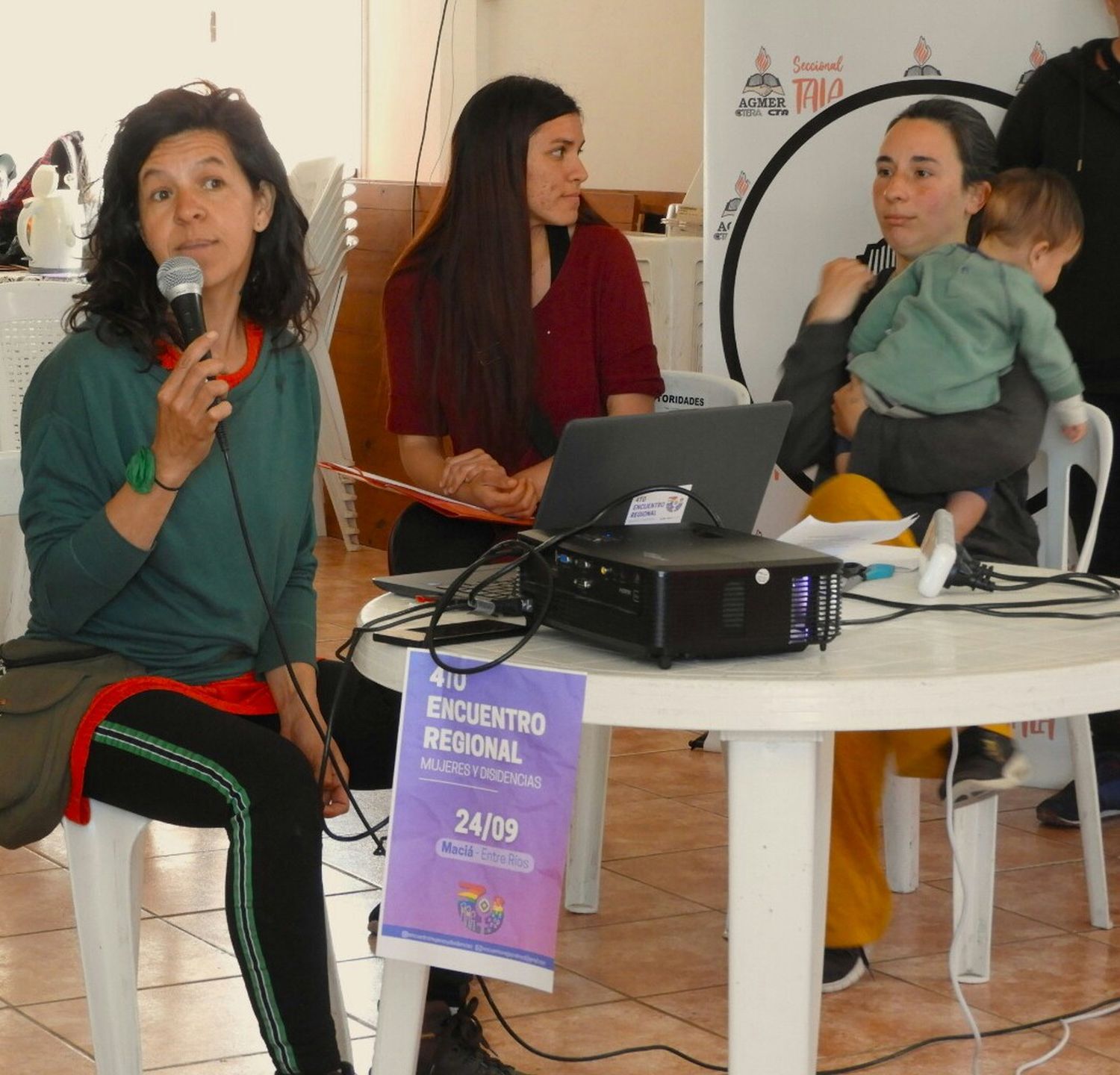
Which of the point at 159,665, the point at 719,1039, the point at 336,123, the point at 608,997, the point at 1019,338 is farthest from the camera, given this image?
the point at 336,123

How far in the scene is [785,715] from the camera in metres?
1.28

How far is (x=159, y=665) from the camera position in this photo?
1.73m

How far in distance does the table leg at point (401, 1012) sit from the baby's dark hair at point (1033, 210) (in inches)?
62.2

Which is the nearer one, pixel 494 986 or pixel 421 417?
pixel 494 986

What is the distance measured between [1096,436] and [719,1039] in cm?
108

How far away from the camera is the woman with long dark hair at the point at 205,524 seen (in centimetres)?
151

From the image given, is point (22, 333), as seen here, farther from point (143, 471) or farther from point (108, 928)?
point (108, 928)

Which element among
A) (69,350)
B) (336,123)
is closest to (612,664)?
(69,350)

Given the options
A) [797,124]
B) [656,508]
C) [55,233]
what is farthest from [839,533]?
[55,233]

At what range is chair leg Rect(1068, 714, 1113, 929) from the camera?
2395 mm

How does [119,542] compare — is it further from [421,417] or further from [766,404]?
[421,417]

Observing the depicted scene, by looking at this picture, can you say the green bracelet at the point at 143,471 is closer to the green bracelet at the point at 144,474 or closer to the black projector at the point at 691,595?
the green bracelet at the point at 144,474

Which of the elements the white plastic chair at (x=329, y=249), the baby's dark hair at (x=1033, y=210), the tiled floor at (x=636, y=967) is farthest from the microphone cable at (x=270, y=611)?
the white plastic chair at (x=329, y=249)

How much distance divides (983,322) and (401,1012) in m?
1.43
